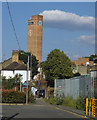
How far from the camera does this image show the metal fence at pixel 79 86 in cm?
2383

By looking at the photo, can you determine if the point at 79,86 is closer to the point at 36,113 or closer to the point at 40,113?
the point at 40,113

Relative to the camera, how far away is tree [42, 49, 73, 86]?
56156 mm

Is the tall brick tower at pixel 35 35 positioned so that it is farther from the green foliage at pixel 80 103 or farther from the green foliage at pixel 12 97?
the green foliage at pixel 80 103

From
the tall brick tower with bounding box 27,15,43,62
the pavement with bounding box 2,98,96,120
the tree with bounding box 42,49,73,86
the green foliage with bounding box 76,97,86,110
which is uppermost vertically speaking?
the tall brick tower with bounding box 27,15,43,62

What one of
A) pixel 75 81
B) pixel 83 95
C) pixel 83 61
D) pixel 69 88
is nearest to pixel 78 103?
pixel 83 95

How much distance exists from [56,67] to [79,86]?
28.6 meters

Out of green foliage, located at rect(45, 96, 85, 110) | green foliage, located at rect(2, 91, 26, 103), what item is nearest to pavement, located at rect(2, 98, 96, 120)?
green foliage, located at rect(45, 96, 85, 110)

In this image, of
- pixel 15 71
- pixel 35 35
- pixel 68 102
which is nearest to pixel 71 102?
pixel 68 102

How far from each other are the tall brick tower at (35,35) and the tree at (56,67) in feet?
260

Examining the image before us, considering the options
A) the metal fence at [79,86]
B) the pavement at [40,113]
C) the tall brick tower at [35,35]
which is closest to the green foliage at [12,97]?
the metal fence at [79,86]

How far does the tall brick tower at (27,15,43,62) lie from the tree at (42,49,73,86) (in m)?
79.4

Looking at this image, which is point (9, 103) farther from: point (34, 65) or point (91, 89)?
point (34, 65)

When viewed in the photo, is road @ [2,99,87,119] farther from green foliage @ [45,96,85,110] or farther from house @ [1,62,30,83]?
house @ [1,62,30,83]

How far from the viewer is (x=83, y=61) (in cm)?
11719
